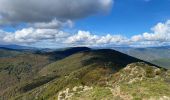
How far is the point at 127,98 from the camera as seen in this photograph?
7006 cm

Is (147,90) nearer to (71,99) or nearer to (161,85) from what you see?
(161,85)

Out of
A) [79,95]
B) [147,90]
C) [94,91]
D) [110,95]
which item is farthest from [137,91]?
[79,95]

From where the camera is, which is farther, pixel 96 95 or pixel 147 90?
pixel 96 95

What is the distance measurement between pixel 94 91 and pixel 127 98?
12.6 m

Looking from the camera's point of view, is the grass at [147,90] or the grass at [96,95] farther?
the grass at [96,95]

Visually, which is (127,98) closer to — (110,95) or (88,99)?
(110,95)

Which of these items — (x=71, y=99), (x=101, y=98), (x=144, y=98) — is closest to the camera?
(x=144, y=98)

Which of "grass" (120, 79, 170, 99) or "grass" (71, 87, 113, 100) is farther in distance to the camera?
"grass" (71, 87, 113, 100)

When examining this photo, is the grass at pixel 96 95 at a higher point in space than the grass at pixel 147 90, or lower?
lower

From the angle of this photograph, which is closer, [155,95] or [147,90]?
[155,95]

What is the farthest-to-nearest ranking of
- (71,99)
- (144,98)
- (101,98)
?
(71,99), (101,98), (144,98)

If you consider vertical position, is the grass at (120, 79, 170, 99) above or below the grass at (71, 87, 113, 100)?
above

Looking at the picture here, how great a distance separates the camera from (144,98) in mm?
68062

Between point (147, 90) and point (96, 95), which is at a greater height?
point (147, 90)
